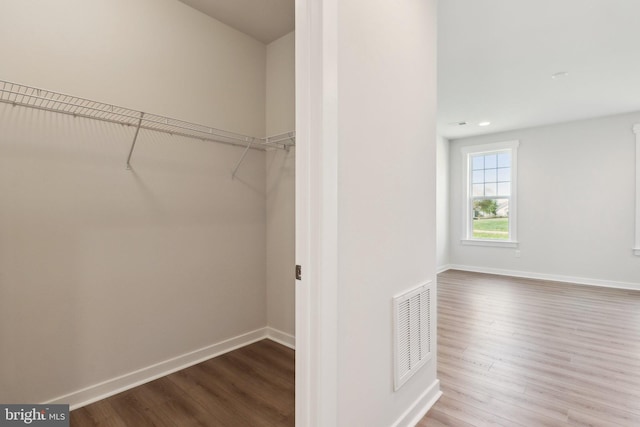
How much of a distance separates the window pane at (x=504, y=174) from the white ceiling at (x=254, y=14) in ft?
16.1

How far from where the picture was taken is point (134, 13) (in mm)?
2100

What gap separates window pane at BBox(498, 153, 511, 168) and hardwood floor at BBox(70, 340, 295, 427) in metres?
5.42

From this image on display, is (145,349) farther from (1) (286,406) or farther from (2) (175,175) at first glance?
(2) (175,175)

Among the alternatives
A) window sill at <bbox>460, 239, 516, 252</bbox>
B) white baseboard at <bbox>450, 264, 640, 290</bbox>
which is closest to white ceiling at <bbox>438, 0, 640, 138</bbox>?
window sill at <bbox>460, 239, 516, 252</bbox>

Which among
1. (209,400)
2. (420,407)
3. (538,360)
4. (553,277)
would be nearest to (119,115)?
(209,400)

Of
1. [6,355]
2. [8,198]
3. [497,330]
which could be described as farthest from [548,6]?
[6,355]

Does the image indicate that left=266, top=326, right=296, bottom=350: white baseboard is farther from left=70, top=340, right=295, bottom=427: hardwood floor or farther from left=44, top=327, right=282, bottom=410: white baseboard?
left=70, top=340, right=295, bottom=427: hardwood floor

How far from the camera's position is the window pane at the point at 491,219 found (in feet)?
19.1

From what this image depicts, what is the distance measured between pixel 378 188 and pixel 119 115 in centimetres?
173

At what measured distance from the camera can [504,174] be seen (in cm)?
581

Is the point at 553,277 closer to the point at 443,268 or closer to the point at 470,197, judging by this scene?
the point at 443,268

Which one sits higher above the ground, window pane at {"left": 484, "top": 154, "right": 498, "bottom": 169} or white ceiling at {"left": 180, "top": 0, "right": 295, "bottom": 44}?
white ceiling at {"left": 180, "top": 0, "right": 295, "bottom": 44}

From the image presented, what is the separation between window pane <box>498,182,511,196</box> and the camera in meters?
5.73

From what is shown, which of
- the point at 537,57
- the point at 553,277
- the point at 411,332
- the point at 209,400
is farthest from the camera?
the point at 553,277
